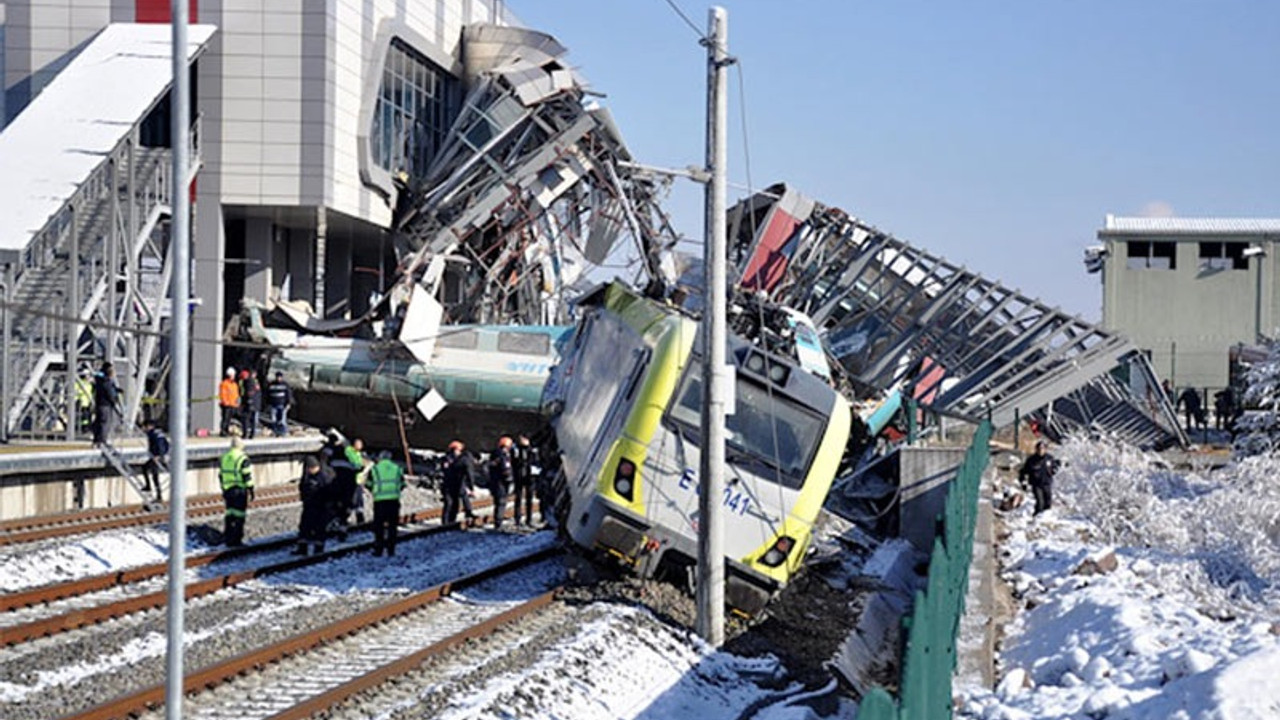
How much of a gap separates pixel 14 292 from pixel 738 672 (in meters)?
18.5

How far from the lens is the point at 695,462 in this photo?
55.6ft

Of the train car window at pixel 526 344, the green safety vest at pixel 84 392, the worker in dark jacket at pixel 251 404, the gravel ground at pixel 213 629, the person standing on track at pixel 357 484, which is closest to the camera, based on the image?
the gravel ground at pixel 213 629

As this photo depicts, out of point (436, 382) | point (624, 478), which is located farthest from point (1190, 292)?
point (624, 478)

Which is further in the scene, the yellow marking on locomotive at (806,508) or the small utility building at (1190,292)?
the small utility building at (1190,292)

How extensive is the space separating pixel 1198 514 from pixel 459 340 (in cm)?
1681

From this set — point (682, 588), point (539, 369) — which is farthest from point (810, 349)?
point (682, 588)

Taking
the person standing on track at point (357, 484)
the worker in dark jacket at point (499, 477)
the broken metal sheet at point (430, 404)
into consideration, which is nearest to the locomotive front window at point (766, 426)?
the person standing on track at point (357, 484)

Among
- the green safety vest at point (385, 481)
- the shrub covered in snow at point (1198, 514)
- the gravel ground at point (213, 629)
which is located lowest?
the gravel ground at point (213, 629)

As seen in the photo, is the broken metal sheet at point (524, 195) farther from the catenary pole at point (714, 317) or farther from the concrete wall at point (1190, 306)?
Result: the catenary pole at point (714, 317)

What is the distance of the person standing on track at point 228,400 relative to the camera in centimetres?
3366

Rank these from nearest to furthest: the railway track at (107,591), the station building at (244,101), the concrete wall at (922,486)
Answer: the railway track at (107,591) < the concrete wall at (922,486) < the station building at (244,101)

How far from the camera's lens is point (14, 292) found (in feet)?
94.1

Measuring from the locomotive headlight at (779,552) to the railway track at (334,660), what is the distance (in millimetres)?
2488

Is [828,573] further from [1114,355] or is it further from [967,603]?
[1114,355]
